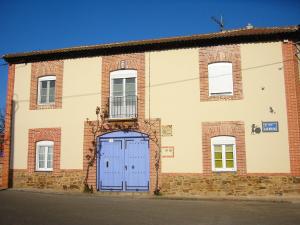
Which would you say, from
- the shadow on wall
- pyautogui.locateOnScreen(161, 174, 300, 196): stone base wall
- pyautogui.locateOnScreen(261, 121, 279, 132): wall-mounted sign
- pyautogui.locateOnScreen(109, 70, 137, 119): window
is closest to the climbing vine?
pyautogui.locateOnScreen(109, 70, 137, 119): window

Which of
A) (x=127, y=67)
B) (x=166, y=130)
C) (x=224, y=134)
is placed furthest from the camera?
(x=127, y=67)

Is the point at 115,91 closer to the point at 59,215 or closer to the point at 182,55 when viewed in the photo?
the point at 182,55

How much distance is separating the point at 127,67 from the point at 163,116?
8.96ft

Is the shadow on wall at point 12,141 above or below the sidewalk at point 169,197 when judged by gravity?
above

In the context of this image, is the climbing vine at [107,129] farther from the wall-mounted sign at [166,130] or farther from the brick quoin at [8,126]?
the brick quoin at [8,126]

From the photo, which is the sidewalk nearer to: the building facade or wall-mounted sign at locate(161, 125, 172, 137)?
the building facade

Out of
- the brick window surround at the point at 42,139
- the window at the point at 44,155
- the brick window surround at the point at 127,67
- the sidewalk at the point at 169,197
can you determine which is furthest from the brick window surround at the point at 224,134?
the window at the point at 44,155

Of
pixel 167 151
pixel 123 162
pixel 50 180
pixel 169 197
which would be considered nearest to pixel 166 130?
pixel 167 151

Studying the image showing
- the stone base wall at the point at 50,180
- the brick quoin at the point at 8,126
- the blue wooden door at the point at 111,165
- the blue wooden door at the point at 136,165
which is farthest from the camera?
the brick quoin at the point at 8,126

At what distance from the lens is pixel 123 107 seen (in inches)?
580

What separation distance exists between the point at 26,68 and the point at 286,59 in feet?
37.9

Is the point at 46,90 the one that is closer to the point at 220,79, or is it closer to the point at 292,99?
the point at 220,79

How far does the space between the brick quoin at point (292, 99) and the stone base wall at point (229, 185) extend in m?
0.61

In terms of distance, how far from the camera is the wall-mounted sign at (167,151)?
1387 cm
